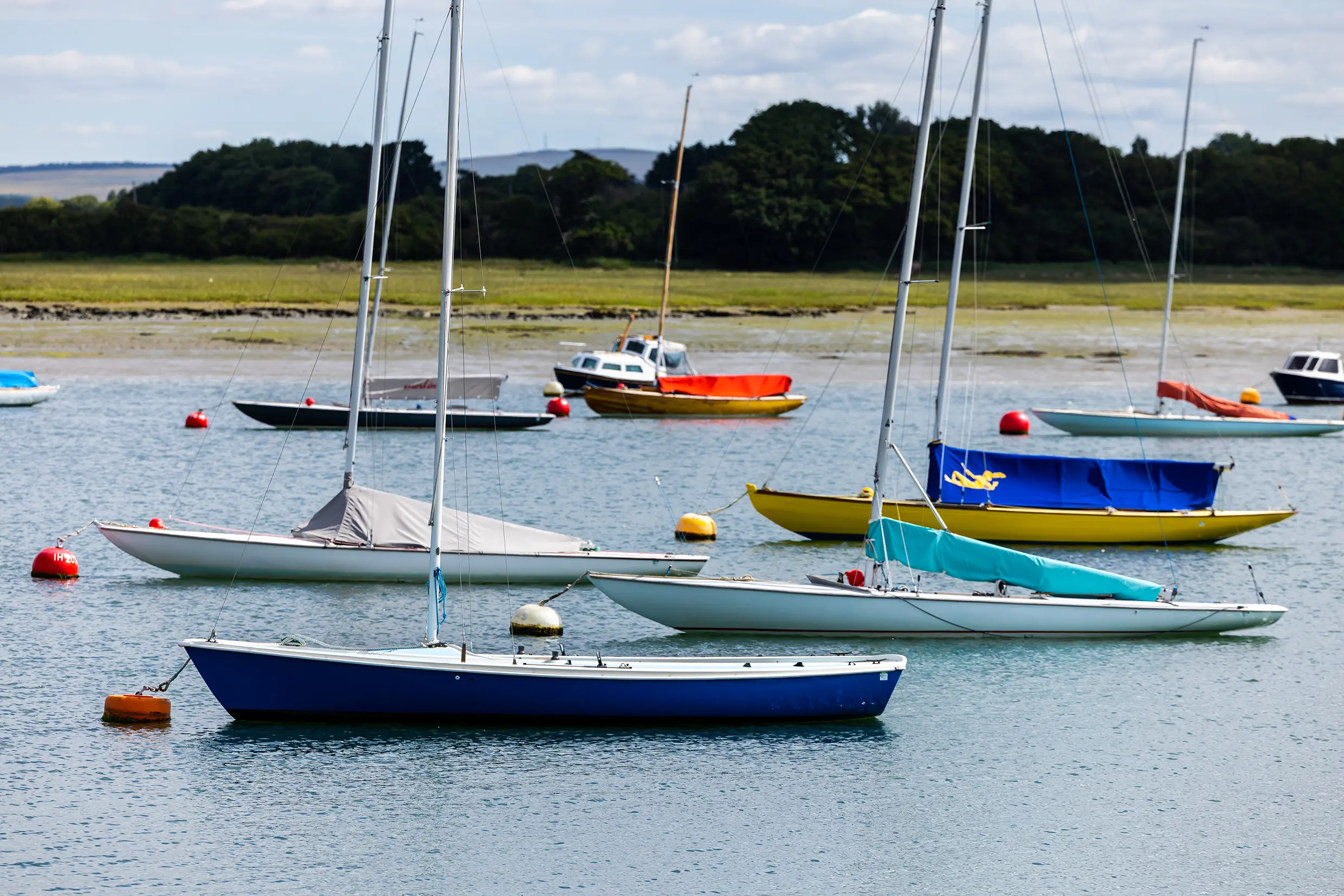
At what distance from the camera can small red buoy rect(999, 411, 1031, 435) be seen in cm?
5816

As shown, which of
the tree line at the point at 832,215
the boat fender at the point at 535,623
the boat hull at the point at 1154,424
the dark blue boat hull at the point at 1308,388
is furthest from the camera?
the tree line at the point at 832,215

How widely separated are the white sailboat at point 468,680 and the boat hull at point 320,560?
717cm

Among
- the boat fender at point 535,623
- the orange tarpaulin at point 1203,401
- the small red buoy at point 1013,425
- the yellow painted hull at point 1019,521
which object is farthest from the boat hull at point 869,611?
the orange tarpaulin at point 1203,401

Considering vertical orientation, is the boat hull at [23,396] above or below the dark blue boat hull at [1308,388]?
below

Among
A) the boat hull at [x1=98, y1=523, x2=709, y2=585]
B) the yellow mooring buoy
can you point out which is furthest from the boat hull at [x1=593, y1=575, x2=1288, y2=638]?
the yellow mooring buoy

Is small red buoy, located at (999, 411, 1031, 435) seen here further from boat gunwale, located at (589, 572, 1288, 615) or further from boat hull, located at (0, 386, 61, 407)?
boat hull, located at (0, 386, 61, 407)

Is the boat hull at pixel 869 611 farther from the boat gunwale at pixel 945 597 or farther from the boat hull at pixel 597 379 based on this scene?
the boat hull at pixel 597 379

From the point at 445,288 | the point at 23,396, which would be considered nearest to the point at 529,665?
the point at 445,288

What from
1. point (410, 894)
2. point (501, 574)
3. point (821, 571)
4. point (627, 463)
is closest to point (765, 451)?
point (627, 463)

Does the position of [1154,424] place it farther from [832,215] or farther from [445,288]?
[832,215]

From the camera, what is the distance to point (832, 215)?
13438 cm

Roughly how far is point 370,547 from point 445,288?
9419mm

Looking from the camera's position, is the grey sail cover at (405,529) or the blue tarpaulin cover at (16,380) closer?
the grey sail cover at (405,529)

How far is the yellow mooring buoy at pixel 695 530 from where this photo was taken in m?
37.3
